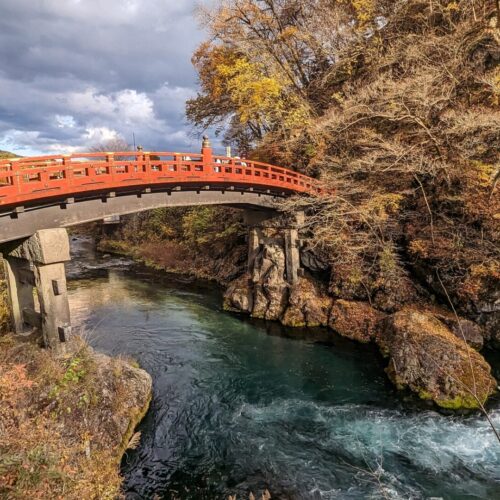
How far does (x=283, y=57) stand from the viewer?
2877 centimetres

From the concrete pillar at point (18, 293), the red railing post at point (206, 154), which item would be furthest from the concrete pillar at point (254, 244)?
the concrete pillar at point (18, 293)

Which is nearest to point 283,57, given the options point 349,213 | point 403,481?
point 349,213

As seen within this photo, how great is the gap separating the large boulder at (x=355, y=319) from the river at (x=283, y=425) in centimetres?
63

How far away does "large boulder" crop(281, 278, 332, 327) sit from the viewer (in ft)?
60.1

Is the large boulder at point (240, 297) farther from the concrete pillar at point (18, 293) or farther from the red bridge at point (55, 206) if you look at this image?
the concrete pillar at point (18, 293)

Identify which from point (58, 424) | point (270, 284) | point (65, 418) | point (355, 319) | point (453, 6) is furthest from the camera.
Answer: point (270, 284)

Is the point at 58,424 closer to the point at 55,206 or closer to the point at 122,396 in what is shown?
the point at 122,396

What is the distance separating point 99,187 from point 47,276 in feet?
10.4

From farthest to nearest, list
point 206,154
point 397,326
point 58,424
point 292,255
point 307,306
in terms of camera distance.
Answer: point 292,255 < point 307,306 < point 206,154 < point 397,326 < point 58,424

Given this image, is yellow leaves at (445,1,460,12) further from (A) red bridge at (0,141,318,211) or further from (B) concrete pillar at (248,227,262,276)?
(B) concrete pillar at (248,227,262,276)

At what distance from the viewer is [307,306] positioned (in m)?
18.6

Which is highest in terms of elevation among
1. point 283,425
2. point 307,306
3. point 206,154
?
point 206,154

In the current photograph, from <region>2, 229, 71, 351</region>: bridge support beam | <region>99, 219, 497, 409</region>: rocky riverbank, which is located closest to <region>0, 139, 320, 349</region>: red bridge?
<region>2, 229, 71, 351</region>: bridge support beam

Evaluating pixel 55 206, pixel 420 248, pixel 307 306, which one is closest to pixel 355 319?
pixel 307 306
